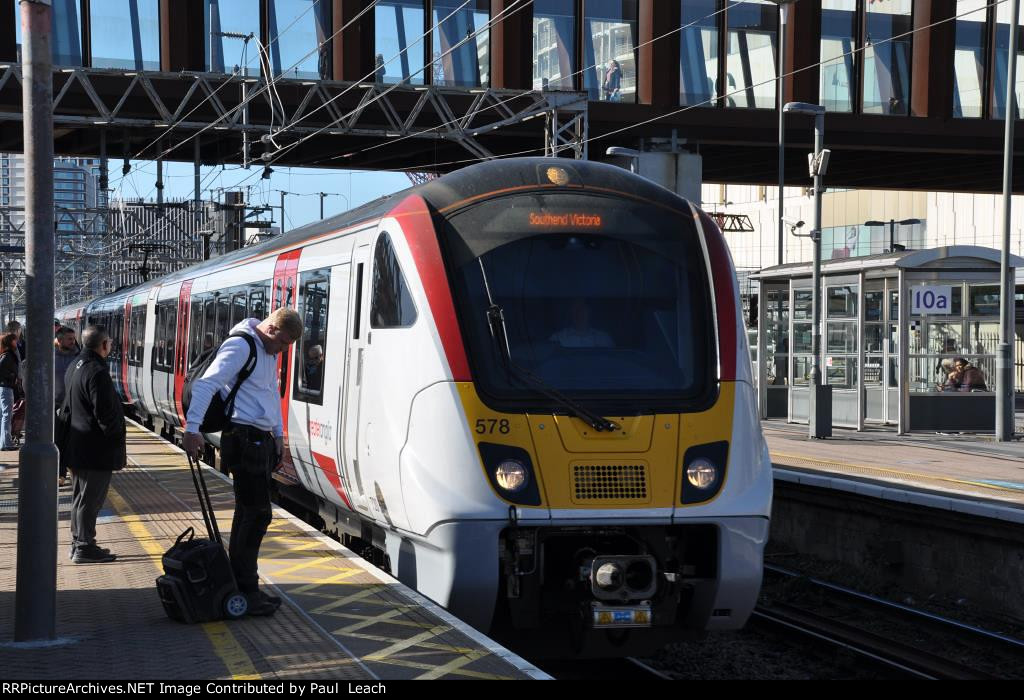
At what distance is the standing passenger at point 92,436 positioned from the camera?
9.28 m

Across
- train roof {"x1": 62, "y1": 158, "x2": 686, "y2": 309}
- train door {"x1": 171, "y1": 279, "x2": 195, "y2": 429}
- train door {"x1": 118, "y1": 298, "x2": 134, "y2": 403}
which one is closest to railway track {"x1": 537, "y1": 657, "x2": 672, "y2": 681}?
train roof {"x1": 62, "y1": 158, "x2": 686, "y2": 309}

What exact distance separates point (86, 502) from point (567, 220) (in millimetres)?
3981

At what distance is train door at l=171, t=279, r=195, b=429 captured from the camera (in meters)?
19.4

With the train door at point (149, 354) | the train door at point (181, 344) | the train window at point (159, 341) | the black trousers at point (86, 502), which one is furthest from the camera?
the train door at point (149, 354)

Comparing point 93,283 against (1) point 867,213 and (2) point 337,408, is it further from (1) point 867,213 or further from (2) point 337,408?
(2) point 337,408

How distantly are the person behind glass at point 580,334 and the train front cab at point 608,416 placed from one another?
0.01 metres

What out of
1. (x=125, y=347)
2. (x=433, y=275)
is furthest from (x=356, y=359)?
(x=125, y=347)

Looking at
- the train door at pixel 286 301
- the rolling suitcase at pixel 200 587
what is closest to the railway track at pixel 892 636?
the train door at pixel 286 301

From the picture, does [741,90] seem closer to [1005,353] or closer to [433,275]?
[1005,353]

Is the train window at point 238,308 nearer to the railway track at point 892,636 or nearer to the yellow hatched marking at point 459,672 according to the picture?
the railway track at point 892,636

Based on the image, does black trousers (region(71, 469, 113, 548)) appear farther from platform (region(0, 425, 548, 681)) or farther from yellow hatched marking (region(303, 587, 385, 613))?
yellow hatched marking (region(303, 587, 385, 613))

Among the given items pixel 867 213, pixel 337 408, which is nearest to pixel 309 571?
pixel 337 408

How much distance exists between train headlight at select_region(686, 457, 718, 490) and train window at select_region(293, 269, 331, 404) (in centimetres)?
342

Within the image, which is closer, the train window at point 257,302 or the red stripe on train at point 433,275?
the red stripe on train at point 433,275
